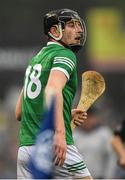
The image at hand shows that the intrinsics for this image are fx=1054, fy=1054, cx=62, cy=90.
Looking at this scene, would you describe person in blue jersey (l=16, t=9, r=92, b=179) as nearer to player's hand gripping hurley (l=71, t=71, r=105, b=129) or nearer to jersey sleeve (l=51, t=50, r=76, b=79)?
jersey sleeve (l=51, t=50, r=76, b=79)

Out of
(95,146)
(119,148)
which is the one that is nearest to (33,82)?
(119,148)

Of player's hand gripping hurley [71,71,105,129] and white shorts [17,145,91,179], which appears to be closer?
white shorts [17,145,91,179]

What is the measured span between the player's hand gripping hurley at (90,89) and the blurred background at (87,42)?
60.3ft

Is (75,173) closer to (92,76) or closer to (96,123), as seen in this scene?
(92,76)

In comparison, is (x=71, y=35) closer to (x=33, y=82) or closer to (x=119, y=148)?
(x=33, y=82)

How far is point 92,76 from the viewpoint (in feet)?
28.6

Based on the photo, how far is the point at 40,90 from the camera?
26.0ft

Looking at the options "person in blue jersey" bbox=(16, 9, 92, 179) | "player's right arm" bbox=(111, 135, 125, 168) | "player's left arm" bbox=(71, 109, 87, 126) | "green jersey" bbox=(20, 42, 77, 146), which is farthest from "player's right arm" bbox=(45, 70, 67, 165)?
"player's right arm" bbox=(111, 135, 125, 168)

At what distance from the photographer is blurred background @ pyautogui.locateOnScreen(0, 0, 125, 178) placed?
92.2 feet

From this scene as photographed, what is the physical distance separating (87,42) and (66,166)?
69.4ft

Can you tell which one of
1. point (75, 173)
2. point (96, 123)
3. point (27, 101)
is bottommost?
point (96, 123)

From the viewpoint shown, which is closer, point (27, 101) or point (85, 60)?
point (27, 101)

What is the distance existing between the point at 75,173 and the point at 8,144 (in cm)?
1041

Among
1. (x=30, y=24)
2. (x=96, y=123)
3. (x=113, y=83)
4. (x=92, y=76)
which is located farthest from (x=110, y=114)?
(x=92, y=76)
